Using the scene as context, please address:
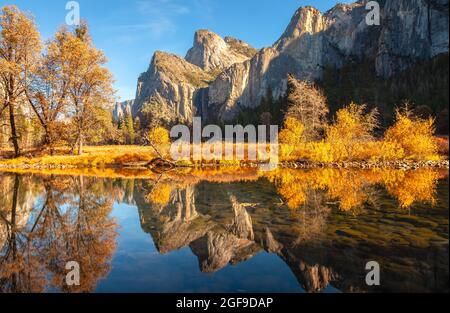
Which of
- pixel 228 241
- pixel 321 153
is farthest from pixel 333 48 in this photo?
pixel 228 241

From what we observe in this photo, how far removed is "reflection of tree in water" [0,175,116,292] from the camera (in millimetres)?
5899

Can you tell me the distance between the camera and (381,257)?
21.5 ft

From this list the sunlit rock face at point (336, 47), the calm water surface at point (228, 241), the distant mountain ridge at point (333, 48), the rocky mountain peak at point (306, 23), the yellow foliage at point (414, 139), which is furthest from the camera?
the rocky mountain peak at point (306, 23)

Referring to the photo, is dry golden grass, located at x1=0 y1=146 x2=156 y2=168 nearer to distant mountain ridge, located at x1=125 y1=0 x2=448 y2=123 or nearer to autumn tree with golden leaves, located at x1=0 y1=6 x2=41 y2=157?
autumn tree with golden leaves, located at x1=0 y1=6 x2=41 y2=157

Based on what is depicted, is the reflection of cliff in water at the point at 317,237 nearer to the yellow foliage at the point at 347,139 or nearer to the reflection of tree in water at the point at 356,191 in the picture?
the reflection of tree in water at the point at 356,191

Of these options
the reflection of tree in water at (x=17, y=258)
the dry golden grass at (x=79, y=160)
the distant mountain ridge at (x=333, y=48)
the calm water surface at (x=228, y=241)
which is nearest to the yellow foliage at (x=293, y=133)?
the dry golden grass at (x=79, y=160)

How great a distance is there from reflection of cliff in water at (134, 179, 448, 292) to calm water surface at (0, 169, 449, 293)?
3 cm

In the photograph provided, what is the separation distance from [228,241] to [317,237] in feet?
7.13

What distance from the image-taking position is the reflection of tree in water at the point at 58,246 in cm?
590

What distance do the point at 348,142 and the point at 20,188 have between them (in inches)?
1098

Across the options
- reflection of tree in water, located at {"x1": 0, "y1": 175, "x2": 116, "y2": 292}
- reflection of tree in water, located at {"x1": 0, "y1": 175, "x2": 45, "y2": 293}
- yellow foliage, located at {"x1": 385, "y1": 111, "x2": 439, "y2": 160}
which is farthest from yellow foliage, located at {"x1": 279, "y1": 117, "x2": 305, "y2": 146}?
reflection of tree in water, located at {"x1": 0, "y1": 175, "x2": 45, "y2": 293}

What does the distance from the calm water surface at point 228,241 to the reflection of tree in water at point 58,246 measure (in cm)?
3
